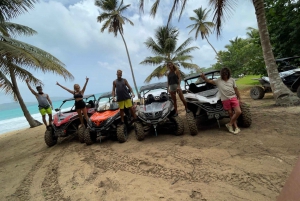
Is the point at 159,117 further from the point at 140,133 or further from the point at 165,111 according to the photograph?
the point at 140,133

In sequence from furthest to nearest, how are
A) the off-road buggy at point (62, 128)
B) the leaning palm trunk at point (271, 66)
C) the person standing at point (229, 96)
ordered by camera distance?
the leaning palm trunk at point (271, 66) < the off-road buggy at point (62, 128) < the person standing at point (229, 96)

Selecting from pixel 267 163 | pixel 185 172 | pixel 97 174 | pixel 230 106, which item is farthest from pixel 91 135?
pixel 267 163

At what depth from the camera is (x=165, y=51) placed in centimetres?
2030

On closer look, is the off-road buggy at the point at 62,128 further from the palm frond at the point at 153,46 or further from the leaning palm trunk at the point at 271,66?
the palm frond at the point at 153,46

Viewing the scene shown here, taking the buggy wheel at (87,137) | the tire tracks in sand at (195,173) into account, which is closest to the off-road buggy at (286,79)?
the tire tracks in sand at (195,173)

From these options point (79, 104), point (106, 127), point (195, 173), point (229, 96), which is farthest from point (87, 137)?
point (229, 96)

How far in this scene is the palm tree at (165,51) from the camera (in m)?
19.7

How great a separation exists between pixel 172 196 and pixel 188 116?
109 inches

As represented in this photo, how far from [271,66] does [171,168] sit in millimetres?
5689

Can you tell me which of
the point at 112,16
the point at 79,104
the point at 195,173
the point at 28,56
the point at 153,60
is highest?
the point at 112,16

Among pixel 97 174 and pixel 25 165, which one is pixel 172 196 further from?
pixel 25 165

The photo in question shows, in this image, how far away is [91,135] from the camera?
6.08 metres

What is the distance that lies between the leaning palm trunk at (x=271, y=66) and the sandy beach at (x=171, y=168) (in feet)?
3.42

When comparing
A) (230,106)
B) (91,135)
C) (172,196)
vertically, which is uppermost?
(230,106)
